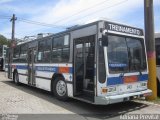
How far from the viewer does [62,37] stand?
10.6 m

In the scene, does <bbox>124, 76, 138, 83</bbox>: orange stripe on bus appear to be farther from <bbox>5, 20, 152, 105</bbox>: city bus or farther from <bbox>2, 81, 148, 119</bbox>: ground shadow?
<bbox>2, 81, 148, 119</bbox>: ground shadow

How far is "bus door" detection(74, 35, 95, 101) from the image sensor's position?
9.05 m

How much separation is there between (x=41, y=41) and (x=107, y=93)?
552 centimetres

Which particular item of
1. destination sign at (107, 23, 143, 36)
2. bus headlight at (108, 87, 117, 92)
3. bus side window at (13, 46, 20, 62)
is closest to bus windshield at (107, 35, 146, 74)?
destination sign at (107, 23, 143, 36)

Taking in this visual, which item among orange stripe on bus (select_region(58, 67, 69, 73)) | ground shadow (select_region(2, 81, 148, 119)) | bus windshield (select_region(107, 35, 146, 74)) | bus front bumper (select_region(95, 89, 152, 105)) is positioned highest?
bus windshield (select_region(107, 35, 146, 74))

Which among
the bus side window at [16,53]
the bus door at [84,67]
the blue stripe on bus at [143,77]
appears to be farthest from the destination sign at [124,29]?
the bus side window at [16,53]

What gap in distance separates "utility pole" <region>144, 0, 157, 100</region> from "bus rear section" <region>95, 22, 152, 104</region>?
1.06 meters

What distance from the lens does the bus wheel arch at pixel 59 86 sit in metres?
10.4

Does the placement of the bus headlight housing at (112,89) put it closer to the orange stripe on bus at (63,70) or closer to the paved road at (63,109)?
the paved road at (63,109)

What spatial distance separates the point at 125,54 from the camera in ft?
29.0

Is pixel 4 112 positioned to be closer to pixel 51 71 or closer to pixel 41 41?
pixel 51 71

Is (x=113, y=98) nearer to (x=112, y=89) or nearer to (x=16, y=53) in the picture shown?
(x=112, y=89)

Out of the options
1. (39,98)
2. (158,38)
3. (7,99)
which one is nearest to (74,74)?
(39,98)

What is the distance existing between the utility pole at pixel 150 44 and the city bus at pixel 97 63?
999 mm
